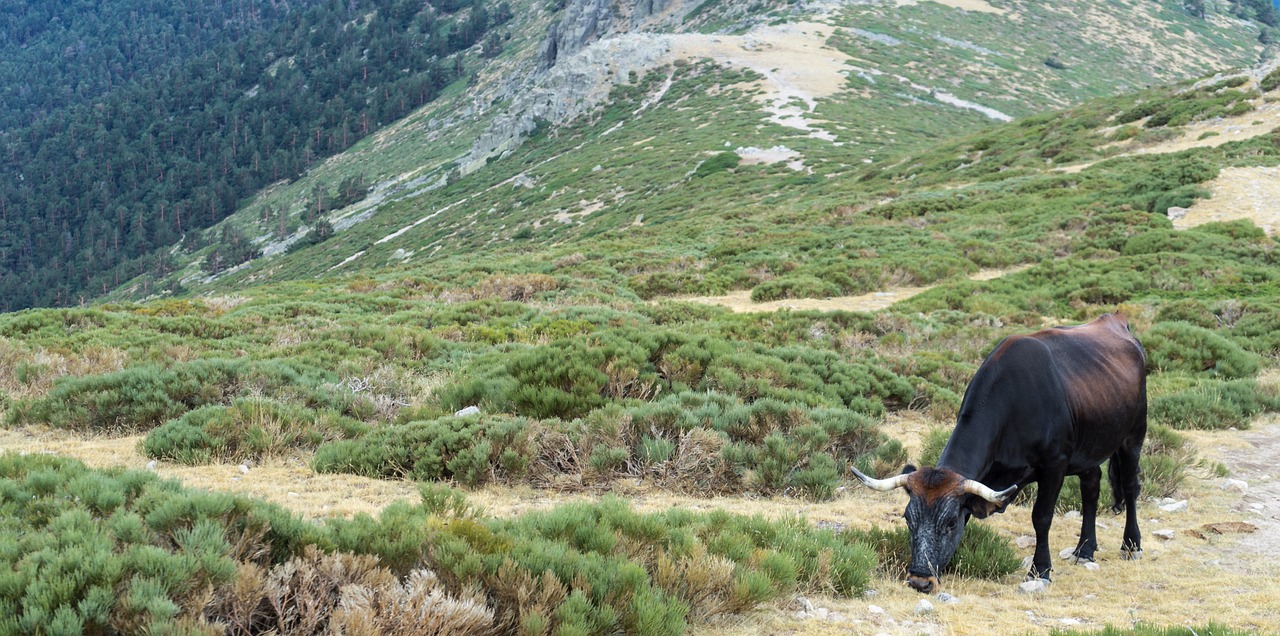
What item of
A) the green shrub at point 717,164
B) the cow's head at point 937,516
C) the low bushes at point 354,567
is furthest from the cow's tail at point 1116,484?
the green shrub at point 717,164

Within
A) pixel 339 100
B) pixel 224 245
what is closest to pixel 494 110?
pixel 224 245

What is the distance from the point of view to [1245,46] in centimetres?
8619

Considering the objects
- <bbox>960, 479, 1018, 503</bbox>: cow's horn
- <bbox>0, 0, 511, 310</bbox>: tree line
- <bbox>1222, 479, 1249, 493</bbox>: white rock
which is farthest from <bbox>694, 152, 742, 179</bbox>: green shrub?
<bbox>0, 0, 511, 310</bbox>: tree line

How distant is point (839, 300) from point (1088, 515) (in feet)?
41.8

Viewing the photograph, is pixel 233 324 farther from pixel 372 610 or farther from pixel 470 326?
pixel 372 610

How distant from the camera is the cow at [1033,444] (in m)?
4.28

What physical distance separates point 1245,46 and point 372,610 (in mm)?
112190

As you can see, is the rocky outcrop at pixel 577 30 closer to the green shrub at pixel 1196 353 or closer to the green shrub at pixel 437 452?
the green shrub at pixel 1196 353

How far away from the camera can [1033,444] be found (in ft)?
14.9

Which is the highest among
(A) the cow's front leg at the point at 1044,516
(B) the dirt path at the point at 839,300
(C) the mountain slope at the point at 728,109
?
(A) the cow's front leg at the point at 1044,516

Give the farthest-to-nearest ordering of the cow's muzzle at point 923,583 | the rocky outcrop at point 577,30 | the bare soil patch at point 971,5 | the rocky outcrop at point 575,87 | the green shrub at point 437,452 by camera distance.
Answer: the rocky outcrop at point 577,30 → the bare soil patch at point 971,5 → the rocky outcrop at point 575,87 → the green shrub at point 437,452 → the cow's muzzle at point 923,583

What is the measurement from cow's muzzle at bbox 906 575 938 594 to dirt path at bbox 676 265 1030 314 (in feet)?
38.8

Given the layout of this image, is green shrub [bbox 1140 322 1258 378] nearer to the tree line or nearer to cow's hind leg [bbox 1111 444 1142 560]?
cow's hind leg [bbox 1111 444 1142 560]

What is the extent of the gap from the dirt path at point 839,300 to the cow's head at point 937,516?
1165 cm
